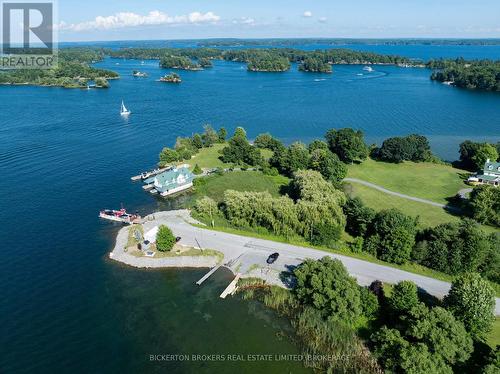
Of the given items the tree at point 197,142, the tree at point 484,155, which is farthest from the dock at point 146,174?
the tree at point 484,155

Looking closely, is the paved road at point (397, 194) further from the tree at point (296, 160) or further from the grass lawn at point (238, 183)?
the grass lawn at point (238, 183)

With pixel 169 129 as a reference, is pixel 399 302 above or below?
below

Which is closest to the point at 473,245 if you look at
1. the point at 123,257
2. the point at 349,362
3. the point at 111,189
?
the point at 349,362

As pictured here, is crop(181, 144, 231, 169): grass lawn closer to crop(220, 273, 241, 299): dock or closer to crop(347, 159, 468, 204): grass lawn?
crop(347, 159, 468, 204): grass lawn

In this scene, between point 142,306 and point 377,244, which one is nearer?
point 142,306

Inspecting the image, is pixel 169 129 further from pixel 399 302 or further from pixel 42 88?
pixel 42 88

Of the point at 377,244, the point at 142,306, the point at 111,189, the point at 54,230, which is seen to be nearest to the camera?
the point at 142,306
